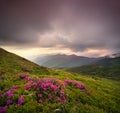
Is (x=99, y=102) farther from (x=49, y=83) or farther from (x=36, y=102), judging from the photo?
(x=36, y=102)

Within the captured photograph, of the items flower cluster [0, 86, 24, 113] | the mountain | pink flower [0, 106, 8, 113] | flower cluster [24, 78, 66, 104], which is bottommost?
pink flower [0, 106, 8, 113]

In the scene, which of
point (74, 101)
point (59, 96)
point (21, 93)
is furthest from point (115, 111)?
point (21, 93)

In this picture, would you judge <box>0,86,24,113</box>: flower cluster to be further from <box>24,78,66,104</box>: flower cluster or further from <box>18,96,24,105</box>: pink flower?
<box>24,78,66,104</box>: flower cluster

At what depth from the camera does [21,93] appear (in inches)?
611

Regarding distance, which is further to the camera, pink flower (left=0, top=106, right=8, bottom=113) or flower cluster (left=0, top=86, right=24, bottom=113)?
flower cluster (left=0, top=86, right=24, bottom=113)

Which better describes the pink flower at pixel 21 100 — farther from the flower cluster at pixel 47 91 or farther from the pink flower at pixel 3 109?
the flower cluster at pixel 47 91

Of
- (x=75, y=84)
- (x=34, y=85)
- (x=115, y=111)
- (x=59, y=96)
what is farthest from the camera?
(x=75, y=84)

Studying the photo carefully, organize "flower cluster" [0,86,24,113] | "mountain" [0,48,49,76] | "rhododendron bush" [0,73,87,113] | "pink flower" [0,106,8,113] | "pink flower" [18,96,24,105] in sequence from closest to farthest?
"pink flower" [0,106,8,113] < "flower cluster" [0,86,24,113] < "pink flower" [18,96,24,105] < "rhododendron bush" [0,73,87,113] < "mountain" [0,48,49,76]

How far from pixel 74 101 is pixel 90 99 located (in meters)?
3.47

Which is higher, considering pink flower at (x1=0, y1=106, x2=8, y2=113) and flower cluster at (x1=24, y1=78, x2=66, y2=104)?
flower cluster at (x1=24, y1=78, x2=66, y2=104)

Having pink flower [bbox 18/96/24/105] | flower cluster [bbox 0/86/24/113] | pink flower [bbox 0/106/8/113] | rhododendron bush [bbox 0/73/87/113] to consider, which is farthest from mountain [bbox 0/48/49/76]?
pink flower [bbox 0/106/8/113]

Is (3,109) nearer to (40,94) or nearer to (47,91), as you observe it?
(40,94)

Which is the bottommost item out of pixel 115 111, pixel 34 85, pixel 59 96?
pixel 115 111

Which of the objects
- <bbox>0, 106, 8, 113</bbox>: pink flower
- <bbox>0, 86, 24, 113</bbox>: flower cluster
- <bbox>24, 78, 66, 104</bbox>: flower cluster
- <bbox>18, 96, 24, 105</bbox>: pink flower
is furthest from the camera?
<bbox>24, 78, 66, 104</bbox>: flower cluster
